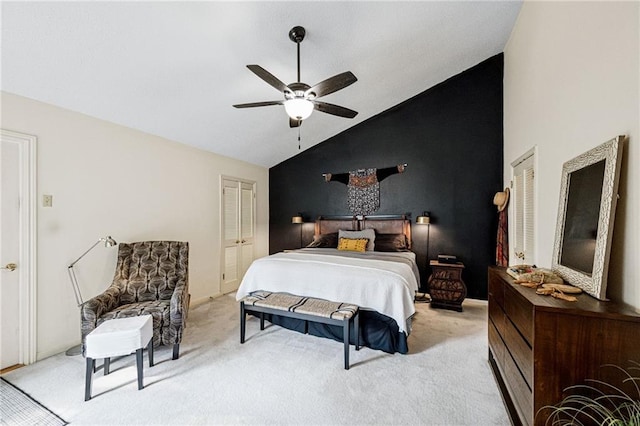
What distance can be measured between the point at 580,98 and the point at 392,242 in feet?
9.97

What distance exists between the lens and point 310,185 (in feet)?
18.5

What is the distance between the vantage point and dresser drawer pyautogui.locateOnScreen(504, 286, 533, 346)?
134cm

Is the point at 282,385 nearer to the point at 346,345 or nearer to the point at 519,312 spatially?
the point at 346,345

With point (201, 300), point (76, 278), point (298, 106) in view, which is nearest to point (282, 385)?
point (298, 106)

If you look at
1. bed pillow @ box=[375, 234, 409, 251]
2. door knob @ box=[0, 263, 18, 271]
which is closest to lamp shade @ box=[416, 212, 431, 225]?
bed pillow @ box=[375, 234, 409, 251]

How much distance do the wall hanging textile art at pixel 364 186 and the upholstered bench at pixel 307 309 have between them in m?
2.63

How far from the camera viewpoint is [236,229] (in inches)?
200

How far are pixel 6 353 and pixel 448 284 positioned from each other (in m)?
5.11

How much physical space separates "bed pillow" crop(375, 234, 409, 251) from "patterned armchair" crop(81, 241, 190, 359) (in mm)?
3019

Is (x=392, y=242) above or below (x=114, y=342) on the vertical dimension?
above

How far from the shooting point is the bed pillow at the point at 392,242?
4.43 meters

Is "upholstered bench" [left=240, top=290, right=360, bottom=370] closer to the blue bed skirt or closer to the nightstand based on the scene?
the blue bed skirt

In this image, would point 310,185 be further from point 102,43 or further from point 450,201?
point 102,43

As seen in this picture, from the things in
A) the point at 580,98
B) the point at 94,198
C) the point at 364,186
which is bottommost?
the point at 94,198
